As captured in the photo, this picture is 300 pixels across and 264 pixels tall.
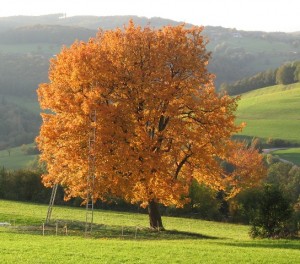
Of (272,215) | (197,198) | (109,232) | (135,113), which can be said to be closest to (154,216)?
(109,232)

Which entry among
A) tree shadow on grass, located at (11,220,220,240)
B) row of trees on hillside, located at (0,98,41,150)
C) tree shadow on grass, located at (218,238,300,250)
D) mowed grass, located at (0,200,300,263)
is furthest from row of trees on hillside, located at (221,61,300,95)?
mowed grass, located at (0,200,300,263)

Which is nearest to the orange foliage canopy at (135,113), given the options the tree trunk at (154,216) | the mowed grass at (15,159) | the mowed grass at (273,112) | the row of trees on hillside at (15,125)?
the tree trunk at (154,216)

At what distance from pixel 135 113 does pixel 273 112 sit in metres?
117

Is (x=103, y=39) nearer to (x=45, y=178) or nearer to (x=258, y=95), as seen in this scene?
(x=45, y=178)

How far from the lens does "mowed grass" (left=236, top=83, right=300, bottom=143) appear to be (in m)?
130

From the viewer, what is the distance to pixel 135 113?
1519 inches

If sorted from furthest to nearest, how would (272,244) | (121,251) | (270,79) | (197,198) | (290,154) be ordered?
(270,79)
(290,154)
(197,198)
(272,244)
(121,251)

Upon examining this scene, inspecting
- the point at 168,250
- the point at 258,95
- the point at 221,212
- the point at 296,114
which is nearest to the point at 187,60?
the point at 168,250

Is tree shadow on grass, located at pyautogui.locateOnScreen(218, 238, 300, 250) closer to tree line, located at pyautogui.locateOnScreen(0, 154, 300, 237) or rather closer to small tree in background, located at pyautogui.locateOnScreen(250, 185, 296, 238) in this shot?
small tree in background, located at pyautogui.locateOnScreen(250, 185, 296, 238)

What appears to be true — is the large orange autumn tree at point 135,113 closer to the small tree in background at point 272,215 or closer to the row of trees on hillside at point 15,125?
the small tree in background at point 272,215

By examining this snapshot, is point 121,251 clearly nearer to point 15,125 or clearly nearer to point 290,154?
point 290,154

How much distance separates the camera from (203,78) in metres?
39.8

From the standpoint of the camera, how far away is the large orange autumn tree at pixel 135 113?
3725cm

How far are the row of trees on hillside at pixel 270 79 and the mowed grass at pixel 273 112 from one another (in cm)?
537
